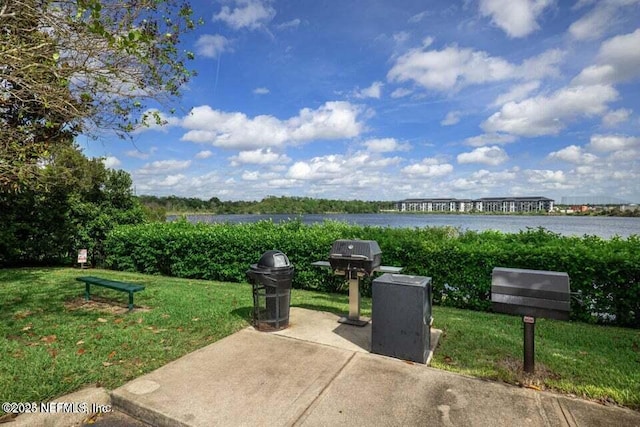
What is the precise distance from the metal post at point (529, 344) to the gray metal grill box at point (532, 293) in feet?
0.56

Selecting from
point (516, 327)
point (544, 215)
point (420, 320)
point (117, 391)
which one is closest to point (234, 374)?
point (117, 391)

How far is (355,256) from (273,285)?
1250mm

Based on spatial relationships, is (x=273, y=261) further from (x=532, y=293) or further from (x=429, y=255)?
(x=429, y=255)

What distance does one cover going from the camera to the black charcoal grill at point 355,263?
5.02 meters

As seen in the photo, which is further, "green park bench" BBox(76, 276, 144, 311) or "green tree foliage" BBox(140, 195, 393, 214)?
"green tree foliage" BBox(140, 195, 393, 214)

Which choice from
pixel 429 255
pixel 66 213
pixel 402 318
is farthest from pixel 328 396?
pixel 66 213

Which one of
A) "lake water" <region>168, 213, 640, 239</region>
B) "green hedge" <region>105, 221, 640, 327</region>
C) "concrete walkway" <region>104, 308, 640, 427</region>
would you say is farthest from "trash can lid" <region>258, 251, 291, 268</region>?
"lake water" <region>168, 213, 640, 239</region>

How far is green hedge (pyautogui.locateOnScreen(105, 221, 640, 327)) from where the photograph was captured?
5.88 meters

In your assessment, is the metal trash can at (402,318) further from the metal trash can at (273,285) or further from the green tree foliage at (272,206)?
the green tree foliage at (272,206)

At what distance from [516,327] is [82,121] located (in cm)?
842

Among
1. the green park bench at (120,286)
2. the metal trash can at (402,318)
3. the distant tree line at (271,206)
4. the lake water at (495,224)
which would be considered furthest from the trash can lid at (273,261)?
the distant tree line at (271,206)

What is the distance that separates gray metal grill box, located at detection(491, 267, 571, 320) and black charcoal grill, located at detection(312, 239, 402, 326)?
65.1 inches

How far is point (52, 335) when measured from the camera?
4.66 metres

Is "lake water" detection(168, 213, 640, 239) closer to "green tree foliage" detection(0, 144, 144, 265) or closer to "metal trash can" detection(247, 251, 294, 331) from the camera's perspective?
"green tree foliage" detection(0, 144, 144, 265)
